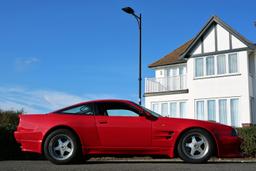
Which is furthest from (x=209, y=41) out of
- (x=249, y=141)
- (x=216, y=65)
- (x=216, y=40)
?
(x=249, y=141)

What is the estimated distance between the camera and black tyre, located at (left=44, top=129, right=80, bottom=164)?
8.22 meters

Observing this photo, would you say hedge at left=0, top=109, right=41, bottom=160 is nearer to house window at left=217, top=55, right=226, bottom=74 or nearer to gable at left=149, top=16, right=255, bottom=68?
house window at left=217, top=55, right=226, bottom=74

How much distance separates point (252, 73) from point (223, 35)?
118 inches

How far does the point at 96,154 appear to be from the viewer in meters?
8.33

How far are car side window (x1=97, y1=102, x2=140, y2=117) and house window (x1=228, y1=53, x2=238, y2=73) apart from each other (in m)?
18.5

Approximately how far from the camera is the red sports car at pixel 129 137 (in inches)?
322

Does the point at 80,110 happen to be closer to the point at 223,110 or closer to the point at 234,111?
the point at 234,111

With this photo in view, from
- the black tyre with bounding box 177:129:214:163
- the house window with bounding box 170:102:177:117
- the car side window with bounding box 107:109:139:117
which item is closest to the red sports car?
the black tyre with bounding box 177:129:214:163

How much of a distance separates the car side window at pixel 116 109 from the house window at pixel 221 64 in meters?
18.7

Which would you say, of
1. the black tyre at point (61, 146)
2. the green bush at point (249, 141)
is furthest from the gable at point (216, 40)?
the black tyre at point (61, 146)

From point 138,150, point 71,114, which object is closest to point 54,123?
point 71,114

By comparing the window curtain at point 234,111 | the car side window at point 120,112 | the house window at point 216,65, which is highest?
the house window at point 216,65

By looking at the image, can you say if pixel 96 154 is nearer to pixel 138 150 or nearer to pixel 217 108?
pixel 138 150

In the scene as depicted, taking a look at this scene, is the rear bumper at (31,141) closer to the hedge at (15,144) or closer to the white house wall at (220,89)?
the hedge at (15,144)
